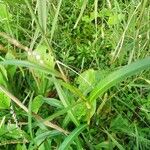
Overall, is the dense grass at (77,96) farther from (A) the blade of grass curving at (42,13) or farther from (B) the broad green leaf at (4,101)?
(A) the blade of grass curving at (42,13)

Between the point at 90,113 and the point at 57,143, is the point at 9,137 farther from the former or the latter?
the point at 90,113

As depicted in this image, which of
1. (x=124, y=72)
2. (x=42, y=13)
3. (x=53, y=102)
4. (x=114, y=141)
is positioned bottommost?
(x=114, y=141)

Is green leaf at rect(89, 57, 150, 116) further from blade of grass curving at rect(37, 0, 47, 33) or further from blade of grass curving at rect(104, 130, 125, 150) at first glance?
blade of grass curving at rect(104, 130, 125, 150)

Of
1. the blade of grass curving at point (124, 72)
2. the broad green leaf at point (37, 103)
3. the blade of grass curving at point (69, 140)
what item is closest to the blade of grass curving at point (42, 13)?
the blade of grass curving at point (124, 72)

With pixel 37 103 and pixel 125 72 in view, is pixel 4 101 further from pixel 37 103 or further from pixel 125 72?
pixel 125 72

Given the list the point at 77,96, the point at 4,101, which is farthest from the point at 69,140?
the point at 4,101

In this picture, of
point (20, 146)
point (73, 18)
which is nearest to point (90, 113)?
point (20, 146)

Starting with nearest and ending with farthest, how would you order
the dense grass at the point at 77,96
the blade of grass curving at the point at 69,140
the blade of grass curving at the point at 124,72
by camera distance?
1. the blade of grass curving at the point at 124,72
2. the blade of grass curving at the point at 69,140
3. the dense grass at the point at 77,96

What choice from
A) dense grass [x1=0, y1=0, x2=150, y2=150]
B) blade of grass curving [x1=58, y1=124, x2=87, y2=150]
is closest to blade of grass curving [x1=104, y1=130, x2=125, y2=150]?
dense grass [x1=0, y1=0, x2=150, y2=150]
